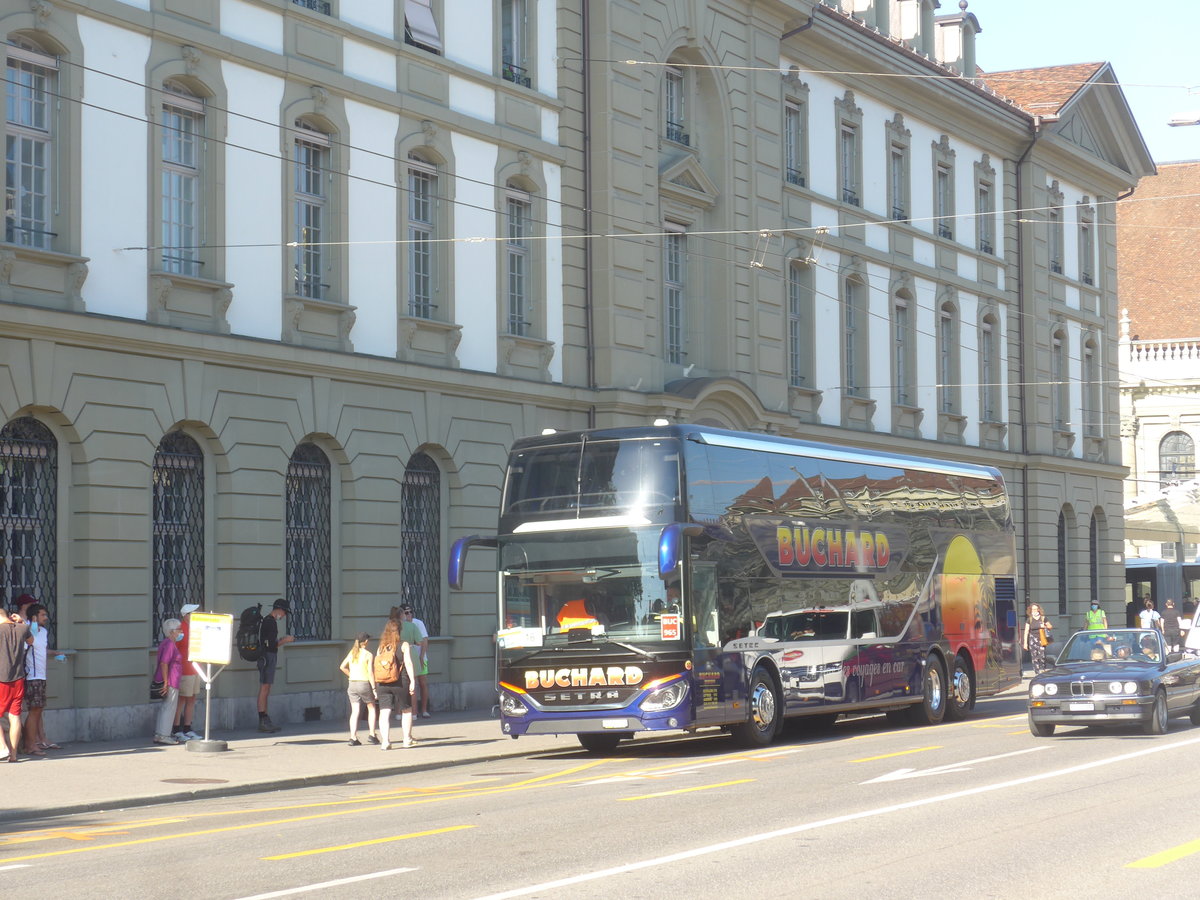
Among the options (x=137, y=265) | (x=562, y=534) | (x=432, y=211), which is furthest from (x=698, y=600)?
(x=432, y=211)

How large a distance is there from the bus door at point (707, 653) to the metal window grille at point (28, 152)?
8.91m

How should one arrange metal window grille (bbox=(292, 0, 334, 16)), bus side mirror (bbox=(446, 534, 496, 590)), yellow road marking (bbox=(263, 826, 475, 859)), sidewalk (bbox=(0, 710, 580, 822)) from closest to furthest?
yellow road marking (bbox=(263, 826, 475, 859)), sidewalk (bbox=(0, 710, 580, 822)), bus side mirror (bbox=(446, 534, 496, 590)), metal window grille (bbox=(292, 0, 334, 16))

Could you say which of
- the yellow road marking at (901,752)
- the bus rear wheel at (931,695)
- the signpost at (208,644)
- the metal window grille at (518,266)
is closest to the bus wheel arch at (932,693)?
the bus rear wheel at (931,695)

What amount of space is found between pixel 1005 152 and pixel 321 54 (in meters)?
27.7

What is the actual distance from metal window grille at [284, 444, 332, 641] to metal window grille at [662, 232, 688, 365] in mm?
10039

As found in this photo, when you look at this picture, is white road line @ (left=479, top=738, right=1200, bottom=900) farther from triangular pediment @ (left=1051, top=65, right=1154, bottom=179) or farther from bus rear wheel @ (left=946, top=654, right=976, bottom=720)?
triangular pediment @ (left=1051, top=65, right=1154, bottom=179)

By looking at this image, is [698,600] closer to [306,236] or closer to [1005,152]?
[306,236]

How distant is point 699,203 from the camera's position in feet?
116

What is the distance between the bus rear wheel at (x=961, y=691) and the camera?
27250 mm

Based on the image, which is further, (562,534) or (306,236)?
(306,236)

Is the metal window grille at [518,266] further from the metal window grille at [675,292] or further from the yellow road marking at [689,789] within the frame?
the yellow road marking at [689,789]

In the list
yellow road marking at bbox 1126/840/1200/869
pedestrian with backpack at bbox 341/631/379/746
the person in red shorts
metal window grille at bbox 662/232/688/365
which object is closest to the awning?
metal window grille at bbox 662/232/688/365

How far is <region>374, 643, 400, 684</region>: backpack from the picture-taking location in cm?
2209

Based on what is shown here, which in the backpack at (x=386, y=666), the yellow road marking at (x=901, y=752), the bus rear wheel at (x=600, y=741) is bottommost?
the bus rear wheel at (x=600, y=741)
